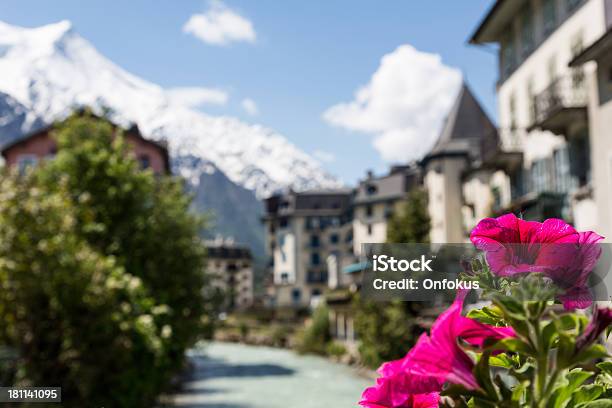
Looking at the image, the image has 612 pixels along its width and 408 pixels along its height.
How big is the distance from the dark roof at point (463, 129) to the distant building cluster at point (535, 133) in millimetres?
64

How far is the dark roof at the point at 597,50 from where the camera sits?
1532cm

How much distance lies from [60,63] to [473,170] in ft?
81.2

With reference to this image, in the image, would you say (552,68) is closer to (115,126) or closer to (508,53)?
(508,53)

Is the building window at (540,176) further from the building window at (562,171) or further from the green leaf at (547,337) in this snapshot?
the green leaf at (547,337)

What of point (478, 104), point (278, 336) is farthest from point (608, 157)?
point (278, 336)

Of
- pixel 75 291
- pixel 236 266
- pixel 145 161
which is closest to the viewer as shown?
pixel 75 291

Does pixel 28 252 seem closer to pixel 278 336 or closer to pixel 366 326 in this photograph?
pixel 366 326

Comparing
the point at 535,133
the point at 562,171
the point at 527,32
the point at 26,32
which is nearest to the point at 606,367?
the point at 26,32

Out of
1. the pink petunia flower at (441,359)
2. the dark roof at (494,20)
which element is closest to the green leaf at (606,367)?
the pink petunia flower at (441,359)

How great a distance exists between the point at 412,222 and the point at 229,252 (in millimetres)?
81301

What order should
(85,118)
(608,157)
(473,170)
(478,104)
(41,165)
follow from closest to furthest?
(608,157) < (41,165) < (85,118) < (473,170) < (478,104)

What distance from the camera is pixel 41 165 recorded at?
21.2m

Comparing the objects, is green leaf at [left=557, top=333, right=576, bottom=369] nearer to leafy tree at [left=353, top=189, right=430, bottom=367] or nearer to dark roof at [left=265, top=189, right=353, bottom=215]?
leafy tree at [left=353, top=189, right=430, bottom=367]

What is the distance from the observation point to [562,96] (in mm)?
20266
